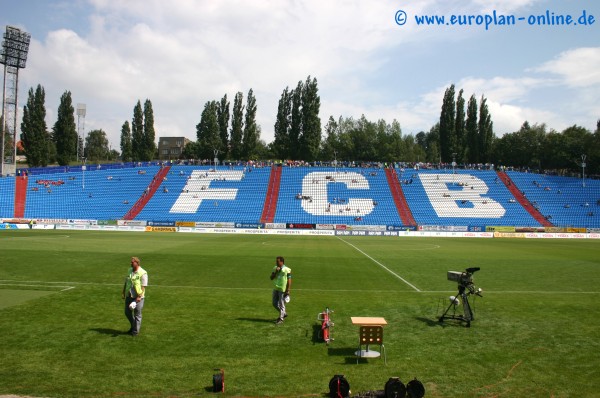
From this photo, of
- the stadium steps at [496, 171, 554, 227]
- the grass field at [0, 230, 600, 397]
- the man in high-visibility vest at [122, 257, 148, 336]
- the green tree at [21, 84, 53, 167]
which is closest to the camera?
the grass field at [0, 230, 600, 397]

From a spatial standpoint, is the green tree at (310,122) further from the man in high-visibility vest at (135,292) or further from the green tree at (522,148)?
the man in high-visibility vest at (135,292)

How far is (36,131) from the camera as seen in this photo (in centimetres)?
8775

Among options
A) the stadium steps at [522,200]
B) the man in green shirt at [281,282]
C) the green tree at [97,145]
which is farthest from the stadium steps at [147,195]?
the green tree at [97,145]

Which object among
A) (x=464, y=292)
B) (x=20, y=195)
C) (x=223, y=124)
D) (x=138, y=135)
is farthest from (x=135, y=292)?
(x=138, y=135)

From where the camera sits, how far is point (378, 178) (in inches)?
3172

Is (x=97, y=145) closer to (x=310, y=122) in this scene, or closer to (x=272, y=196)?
(x=310, y=122)

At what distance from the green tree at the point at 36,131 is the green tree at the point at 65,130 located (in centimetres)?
420

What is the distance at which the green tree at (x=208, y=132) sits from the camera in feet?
312

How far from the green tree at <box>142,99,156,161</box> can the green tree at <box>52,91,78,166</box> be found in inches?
595

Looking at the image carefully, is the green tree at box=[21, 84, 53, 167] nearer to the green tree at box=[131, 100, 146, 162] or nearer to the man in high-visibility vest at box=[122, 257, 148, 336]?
the green tree at box=[131, 100, 146, 162]

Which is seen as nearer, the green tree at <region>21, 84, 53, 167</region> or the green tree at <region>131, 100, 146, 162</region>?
the green tree at <region>21, 84, 53, 167</region>

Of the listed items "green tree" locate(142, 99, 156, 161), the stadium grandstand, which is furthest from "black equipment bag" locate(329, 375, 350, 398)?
"green tree" locate(142, 99, 156, 161)

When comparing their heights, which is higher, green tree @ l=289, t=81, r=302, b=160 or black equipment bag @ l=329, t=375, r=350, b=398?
green tree @ l=289, t=81, r=302, b=160

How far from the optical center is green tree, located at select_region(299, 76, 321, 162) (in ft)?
307
